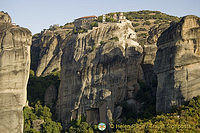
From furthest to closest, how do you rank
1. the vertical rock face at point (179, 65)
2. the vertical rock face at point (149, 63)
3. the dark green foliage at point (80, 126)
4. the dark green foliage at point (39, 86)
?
1. the dark green foliage at point (39, 86)
2. the vertical rock face at point (149, 63)
3. the dark green foliage at point (80, 126)
4. the vertical rock face at point (179, 65)

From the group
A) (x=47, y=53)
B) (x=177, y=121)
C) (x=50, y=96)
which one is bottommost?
(x=177, y=121)

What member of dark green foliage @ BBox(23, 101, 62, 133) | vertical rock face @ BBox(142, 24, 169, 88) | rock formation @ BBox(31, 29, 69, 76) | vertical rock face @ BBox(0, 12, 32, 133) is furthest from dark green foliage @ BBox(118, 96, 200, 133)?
rock formation @ BBox(31, 29, 69, 76)

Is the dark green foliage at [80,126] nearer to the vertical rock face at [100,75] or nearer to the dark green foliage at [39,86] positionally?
the vertical rock face at [100,75]

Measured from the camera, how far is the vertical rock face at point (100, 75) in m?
69.6

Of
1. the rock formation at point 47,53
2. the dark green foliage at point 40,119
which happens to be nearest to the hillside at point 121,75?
the dark green foliage at point 40,119

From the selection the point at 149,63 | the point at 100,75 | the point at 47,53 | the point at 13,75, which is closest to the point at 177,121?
the point at 149,63

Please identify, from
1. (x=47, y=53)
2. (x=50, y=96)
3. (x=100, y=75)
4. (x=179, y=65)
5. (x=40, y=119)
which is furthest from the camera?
(x=47, y=53)

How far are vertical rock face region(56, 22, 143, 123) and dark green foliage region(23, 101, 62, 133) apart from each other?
2.66 metres

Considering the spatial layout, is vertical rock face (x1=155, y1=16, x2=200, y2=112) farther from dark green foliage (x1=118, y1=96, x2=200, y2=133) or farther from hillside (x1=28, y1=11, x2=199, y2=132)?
dark green foliage (x1=118, y1=96, x2=200, y2=133)

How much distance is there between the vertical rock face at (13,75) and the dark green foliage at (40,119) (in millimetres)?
1938

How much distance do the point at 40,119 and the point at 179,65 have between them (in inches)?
976

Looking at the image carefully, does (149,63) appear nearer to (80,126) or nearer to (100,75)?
(100,75)

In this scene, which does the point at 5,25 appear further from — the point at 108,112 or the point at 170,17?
the point at 170,17

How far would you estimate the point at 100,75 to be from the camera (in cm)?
7156
